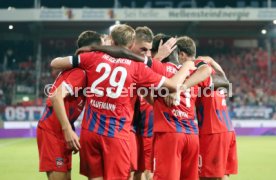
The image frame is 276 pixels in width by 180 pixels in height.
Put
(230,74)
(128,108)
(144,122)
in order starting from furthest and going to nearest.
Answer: (230,74) → (144,122) → (128,108)

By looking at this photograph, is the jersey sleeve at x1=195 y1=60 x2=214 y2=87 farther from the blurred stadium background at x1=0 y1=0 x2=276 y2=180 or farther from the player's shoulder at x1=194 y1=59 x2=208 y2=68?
the blurred stadium background at x1=0 y1=0 x2=276 y2=180

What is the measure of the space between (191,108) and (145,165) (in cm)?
130

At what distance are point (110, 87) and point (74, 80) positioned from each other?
14.6 inches

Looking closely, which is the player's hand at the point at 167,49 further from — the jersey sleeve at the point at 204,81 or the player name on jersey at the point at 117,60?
the player name on jersey at the point at 117,60

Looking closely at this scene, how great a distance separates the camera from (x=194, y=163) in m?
4.70

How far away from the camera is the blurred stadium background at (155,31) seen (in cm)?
2181

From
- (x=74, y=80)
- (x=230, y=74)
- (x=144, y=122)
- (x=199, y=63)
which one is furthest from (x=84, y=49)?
(x=230, y=74)

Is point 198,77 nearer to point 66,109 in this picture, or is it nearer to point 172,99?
point 172,99

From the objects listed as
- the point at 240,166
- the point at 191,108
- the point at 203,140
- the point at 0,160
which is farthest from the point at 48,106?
the point at 0,160

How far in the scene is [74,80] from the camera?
4379 millimetres

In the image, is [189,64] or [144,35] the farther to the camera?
[144,35]

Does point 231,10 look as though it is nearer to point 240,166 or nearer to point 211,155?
point 240,166

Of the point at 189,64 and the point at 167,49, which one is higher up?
the point at 167,49

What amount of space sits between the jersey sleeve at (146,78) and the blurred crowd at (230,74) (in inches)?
742
